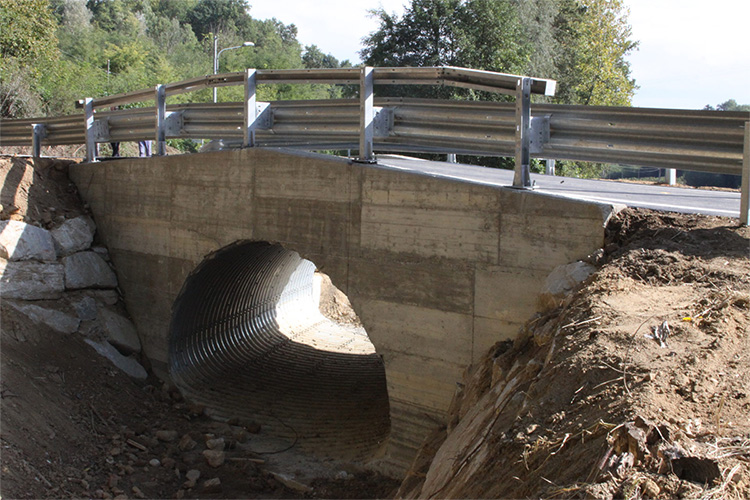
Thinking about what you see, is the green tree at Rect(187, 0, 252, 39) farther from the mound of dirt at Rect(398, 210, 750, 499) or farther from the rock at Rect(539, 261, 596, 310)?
the mound of dirt at Rect(398, 210, 750, 499)

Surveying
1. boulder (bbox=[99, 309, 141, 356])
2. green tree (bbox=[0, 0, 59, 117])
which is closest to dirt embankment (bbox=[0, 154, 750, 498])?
boulder (bbox=[99, 309, 141, 356])

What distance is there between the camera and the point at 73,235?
30.2 feet

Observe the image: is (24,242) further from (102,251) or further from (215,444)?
(215,444)

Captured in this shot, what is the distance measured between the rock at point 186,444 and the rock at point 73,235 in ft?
10.5

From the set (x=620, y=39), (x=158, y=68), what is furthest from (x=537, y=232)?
(x=158, y=68)

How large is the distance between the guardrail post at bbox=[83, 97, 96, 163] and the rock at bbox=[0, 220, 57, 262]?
4.75 ft

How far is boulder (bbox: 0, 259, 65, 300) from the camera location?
830 centimetres

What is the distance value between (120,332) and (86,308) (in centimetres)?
52

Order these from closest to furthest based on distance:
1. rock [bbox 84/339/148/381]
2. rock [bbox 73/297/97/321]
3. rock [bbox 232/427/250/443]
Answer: rock [bbox 232/427/250/443] < rock [bbox 84/339/148/381] < rock [bbox 73/297/97/321]

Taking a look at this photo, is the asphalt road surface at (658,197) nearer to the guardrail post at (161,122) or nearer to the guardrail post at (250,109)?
the guardrail post at (250,109)

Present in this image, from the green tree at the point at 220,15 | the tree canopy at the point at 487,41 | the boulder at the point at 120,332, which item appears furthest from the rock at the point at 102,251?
the green tree at the point at 220,15

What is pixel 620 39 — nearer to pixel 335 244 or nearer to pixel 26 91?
pixel 26 91

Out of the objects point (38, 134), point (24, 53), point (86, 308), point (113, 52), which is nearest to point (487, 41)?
point (24, 53)

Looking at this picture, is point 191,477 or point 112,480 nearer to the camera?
point 112,480
